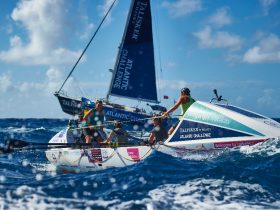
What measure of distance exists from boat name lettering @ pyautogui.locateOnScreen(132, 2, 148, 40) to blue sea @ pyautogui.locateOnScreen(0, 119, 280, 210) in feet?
55.3

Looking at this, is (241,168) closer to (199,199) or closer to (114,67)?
(199,199)

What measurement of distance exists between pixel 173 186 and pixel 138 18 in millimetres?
19928

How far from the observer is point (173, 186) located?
27.2 ft

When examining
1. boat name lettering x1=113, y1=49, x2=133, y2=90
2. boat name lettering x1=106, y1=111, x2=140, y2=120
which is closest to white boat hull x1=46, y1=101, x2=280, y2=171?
boat name lettering x1=113, y1=49, x2=133, y2=90

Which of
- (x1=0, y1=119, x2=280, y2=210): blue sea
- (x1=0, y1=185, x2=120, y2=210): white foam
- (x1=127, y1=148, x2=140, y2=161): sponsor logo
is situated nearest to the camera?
(x1=0, y1=185, x2=120, y2=210): white foam

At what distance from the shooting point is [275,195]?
7512 mm

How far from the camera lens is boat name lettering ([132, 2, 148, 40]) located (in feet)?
87.2

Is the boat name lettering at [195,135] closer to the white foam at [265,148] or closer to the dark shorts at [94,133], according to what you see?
the white foam at [265,148]

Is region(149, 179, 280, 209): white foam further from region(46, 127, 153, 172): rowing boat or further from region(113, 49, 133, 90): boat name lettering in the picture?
region(113, 49, 133, 90): boat name lettering

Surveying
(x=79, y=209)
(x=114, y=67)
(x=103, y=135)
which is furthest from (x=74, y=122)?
(x=114, y=67)

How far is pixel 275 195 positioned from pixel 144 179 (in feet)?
9.27

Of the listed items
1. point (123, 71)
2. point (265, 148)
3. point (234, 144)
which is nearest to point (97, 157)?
point (234, 144)

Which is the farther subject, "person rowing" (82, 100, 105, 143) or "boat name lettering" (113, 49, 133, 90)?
"boat name lettering" (113, 49, 133, 90)

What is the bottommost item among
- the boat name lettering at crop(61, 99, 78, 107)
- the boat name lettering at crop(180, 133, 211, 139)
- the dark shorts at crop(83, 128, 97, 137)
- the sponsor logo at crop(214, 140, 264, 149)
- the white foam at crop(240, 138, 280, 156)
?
the white foam at crop(240, 138, 280, 156)
